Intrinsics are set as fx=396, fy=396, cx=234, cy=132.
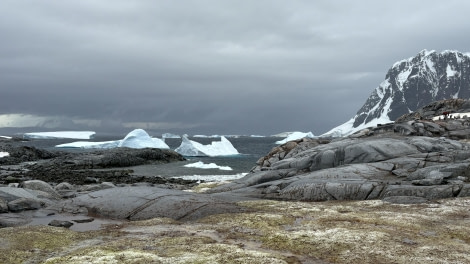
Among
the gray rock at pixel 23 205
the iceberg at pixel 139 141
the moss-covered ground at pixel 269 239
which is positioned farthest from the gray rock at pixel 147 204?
the iceberg at pixel 139 141

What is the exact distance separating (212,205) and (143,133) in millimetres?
155444

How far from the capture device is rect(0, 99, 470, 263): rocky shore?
2216cm

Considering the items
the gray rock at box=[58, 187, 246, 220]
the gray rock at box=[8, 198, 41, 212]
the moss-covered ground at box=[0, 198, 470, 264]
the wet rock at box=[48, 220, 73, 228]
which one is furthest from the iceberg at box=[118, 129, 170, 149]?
the moss-covered ground at box=[0, 198, 470, 264]

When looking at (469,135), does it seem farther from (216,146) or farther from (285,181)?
(216,146)

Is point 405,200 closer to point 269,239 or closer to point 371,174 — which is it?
point 371,174

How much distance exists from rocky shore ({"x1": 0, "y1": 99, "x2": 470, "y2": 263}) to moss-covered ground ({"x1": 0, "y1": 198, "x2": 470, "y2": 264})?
0.23 ft

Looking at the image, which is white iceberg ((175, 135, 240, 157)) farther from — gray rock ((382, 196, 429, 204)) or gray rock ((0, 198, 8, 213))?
gray rock ((382, 196, 429, 204))

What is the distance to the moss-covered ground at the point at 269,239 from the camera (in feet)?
69.7

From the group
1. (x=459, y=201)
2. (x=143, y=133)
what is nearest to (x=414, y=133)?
(x=459, y=201)

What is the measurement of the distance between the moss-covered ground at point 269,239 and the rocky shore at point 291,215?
0.23 feet

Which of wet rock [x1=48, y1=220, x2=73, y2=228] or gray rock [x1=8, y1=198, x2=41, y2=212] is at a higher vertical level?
gray rock [x1=8, y1=198, x2=41, y2=212]

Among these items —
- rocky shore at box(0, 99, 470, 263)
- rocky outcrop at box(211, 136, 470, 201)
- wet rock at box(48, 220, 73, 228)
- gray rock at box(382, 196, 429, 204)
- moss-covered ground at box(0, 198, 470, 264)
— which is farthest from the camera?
rocky outcrop at box(211, 136, 470, 201)

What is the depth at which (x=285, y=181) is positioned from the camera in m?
48.3

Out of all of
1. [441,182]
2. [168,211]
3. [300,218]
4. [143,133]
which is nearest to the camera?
[300,218]
